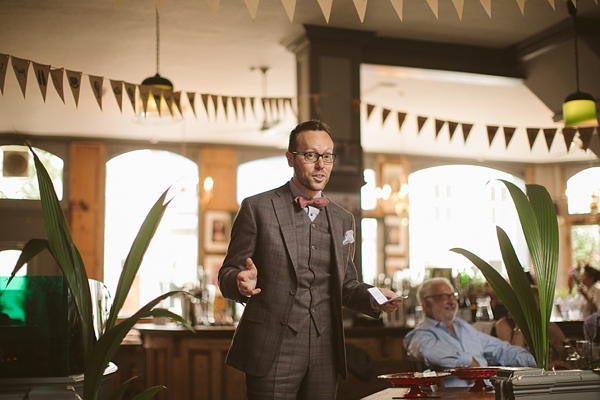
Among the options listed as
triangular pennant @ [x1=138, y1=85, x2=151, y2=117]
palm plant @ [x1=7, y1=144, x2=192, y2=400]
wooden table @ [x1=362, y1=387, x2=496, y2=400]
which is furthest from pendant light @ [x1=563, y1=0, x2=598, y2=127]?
palm plant @ [x1=7, y1=144, x2=192, y2=400]

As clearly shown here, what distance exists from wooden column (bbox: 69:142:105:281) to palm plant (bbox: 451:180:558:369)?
10.5 metres

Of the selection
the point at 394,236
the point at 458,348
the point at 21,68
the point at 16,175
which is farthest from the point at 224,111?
the point at 394,236

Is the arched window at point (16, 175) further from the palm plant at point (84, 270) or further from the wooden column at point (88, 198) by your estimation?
the wooden column at point (88, 198)

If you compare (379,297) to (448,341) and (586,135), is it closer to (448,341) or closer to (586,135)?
(448,341)

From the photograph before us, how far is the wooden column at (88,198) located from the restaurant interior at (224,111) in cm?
2

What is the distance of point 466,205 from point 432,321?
35.3 ft

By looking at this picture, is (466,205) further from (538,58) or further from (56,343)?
(56,343)

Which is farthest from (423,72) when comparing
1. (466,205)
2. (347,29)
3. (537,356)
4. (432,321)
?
(466,205)

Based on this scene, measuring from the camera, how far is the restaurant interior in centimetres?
554

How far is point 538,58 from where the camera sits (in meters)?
7.20

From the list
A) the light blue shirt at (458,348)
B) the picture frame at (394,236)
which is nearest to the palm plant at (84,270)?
the light blue shirt at (458,348)

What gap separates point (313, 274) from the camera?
252 cm

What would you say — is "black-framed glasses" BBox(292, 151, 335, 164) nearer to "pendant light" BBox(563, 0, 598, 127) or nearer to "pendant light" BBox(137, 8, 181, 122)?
"pendant light" BBox(137, 8, 181, 122)

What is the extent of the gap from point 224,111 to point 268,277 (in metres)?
5.68
